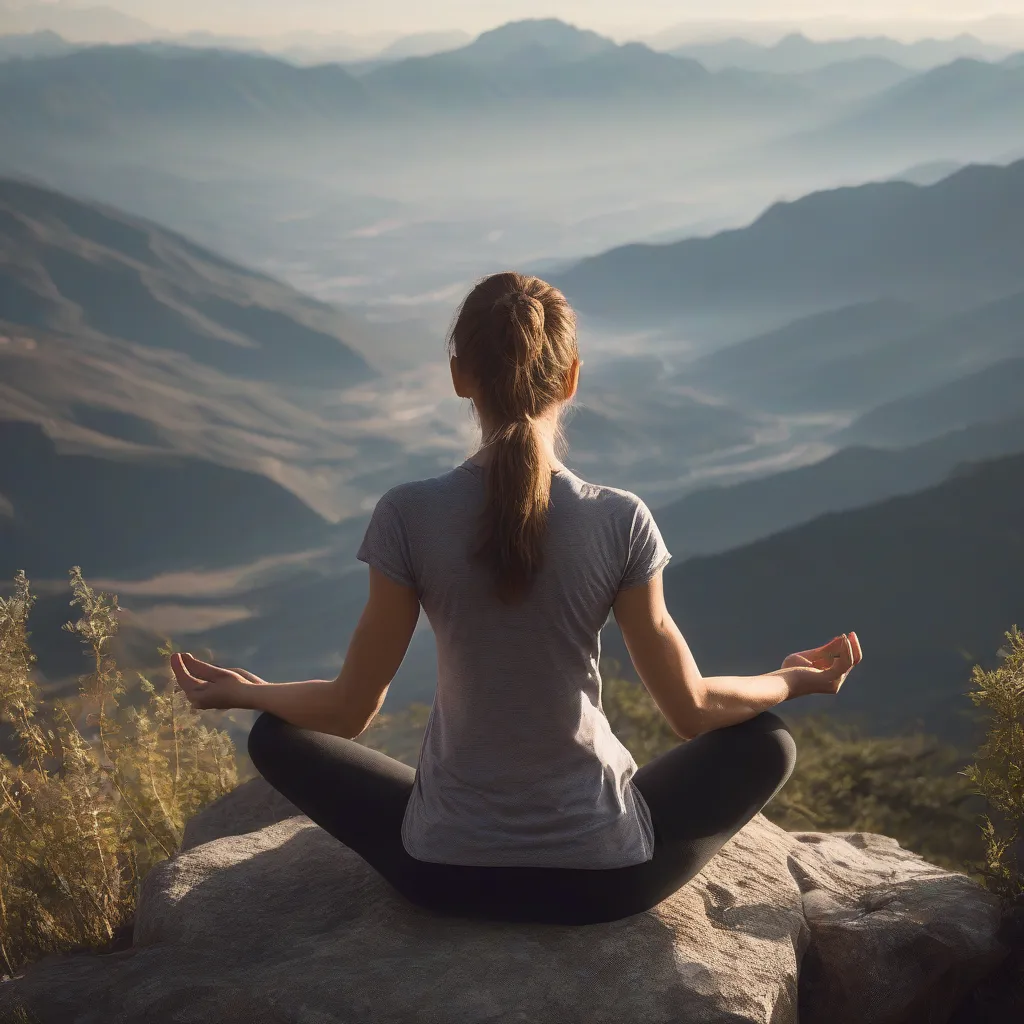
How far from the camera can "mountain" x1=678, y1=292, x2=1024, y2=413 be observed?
164ft

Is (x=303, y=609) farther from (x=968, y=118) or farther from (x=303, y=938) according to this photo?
(x=968, y=118)

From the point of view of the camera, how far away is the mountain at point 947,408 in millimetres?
39312

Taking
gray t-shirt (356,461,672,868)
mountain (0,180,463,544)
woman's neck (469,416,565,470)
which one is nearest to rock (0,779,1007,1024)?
gray t-shirt (356,461,672,868)

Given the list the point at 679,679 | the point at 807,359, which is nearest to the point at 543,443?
the point at 679,679

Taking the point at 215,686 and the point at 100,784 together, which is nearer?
the point at 215,686

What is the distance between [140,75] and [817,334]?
44704 millimetres

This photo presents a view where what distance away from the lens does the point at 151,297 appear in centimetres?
5150

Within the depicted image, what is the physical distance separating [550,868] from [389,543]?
0.75 m

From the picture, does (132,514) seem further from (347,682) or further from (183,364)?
(347,682)

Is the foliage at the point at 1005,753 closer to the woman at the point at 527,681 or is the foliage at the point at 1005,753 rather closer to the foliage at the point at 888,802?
the woman at the point at 527,681

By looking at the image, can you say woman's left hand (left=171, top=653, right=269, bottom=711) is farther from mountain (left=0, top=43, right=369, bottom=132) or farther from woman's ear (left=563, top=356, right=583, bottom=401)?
mountain (left=0, top=43, right=369, bottom=132)

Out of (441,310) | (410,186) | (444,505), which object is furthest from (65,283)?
(444,505)

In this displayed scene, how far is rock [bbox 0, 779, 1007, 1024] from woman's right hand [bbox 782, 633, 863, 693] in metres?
0.56

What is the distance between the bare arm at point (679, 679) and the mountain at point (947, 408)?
121ft
